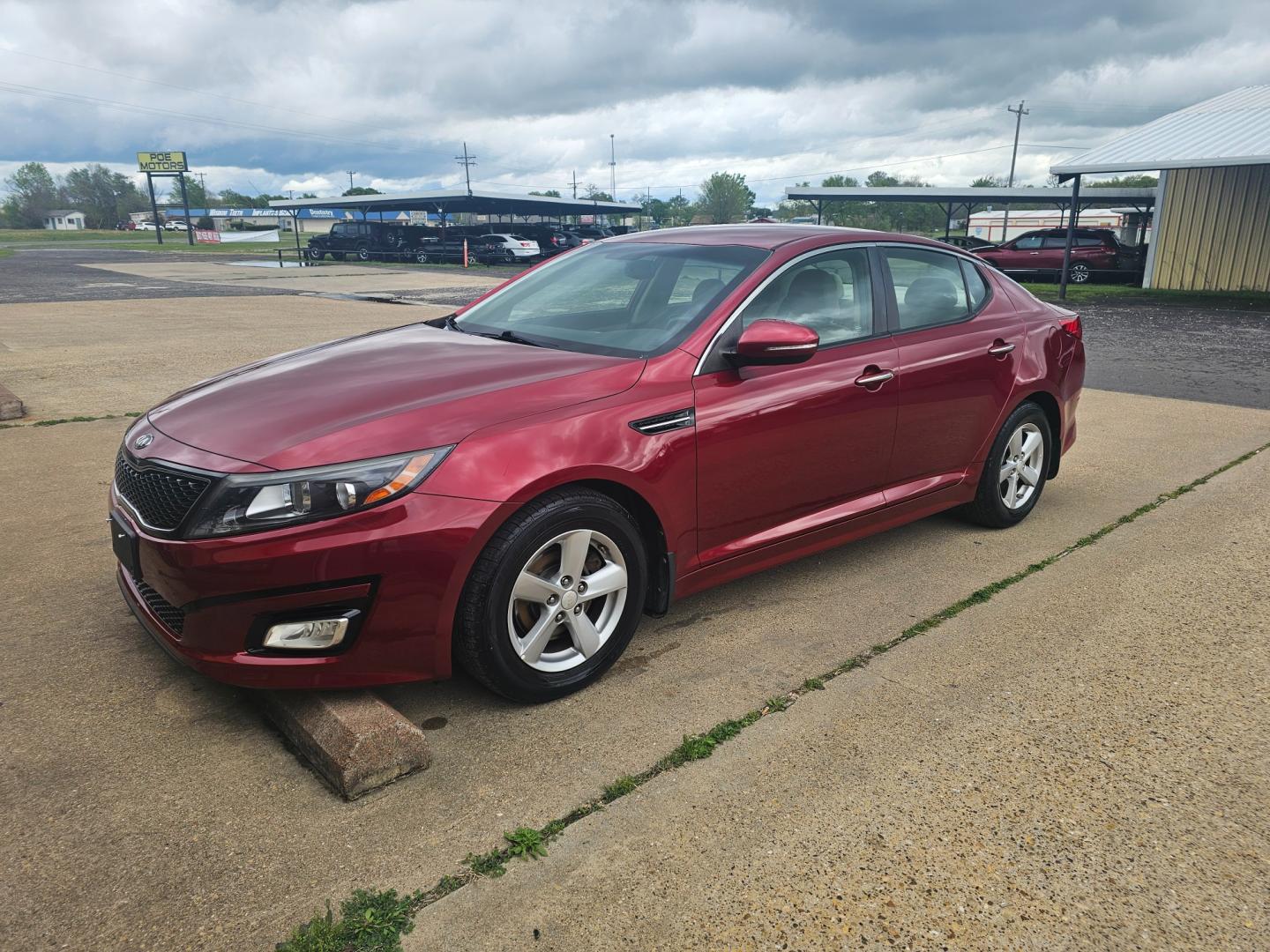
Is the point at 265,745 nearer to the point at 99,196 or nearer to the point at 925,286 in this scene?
the point at 925,286

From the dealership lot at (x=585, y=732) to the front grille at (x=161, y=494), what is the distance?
67 centimetres

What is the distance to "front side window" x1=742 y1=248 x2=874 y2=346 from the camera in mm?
3719

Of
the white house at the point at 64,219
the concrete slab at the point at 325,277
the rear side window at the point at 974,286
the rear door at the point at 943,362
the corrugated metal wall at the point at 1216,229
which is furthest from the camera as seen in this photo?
the white house at the point at 64,219

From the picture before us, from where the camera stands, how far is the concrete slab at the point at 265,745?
7.36ft

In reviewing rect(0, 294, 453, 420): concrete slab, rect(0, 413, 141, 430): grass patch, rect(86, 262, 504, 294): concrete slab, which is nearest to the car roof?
rect(0, 413, 141, 430): grass patch

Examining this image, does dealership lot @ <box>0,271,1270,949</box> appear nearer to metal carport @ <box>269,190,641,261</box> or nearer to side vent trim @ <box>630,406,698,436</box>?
side vent trim @ <box>630,406,698,436</box>

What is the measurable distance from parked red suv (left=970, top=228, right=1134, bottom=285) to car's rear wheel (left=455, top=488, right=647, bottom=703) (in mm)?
24618

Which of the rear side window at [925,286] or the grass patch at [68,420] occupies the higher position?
the rear side window at [925,286]

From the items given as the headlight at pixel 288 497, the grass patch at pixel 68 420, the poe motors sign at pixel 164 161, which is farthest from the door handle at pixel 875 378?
the poe motors sign at pixel 164 161

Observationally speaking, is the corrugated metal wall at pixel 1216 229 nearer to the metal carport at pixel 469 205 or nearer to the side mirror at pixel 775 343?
the side mirror at pixel 775 343

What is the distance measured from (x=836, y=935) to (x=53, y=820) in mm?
2042

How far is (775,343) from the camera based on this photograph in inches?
130

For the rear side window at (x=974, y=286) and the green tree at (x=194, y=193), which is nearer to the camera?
the rear side window at (x=974, y=286)

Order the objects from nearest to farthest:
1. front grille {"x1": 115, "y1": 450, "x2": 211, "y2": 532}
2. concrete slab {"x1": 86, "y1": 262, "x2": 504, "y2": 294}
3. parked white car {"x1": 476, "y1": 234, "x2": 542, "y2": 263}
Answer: front grille {"x1": 115, "y1": 450, "x2": 211, "y2": 532} → concrete slab {"x1": 86, "y1": 262, "x2": 504, "y2": 294} → parked white car {"x1": 476, "y1": 234, "x2": 542, "y2": 263}
